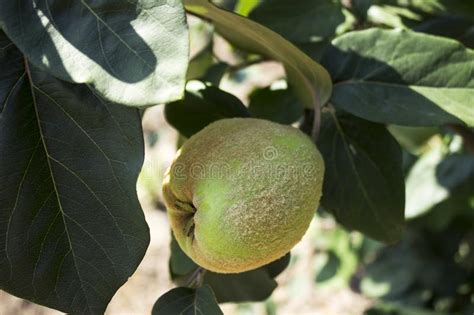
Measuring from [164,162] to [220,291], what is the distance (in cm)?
221

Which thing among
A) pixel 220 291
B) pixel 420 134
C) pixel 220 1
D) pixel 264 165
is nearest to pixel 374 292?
pixel 420 134

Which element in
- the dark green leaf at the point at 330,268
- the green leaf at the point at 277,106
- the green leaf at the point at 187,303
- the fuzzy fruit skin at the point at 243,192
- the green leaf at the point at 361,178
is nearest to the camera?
the fuzzy fruit skin at the point at 243,192

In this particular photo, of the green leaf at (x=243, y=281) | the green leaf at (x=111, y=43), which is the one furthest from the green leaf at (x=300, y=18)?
the green leaf at (x=111, y=43)

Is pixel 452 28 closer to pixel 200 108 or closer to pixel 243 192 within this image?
pixel 200 108

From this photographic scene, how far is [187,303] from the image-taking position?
789mm

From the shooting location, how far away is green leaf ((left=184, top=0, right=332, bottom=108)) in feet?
2.41

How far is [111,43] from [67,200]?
0.17 meters

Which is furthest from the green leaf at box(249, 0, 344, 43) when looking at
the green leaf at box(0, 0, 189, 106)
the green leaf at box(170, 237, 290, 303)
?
the green leaf at box(0, 0, 189, 106)

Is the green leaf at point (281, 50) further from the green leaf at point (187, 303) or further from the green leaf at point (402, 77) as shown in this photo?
the green leaf at point (187, 303)

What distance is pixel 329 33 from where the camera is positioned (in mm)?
1030

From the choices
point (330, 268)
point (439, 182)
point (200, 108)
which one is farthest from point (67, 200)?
point (330, 268)

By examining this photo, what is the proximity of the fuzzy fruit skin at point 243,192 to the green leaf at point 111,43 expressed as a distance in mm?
152

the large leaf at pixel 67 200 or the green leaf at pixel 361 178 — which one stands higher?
the large leaf at pixel 67 200

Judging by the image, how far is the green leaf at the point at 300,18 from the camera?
3.32ft
